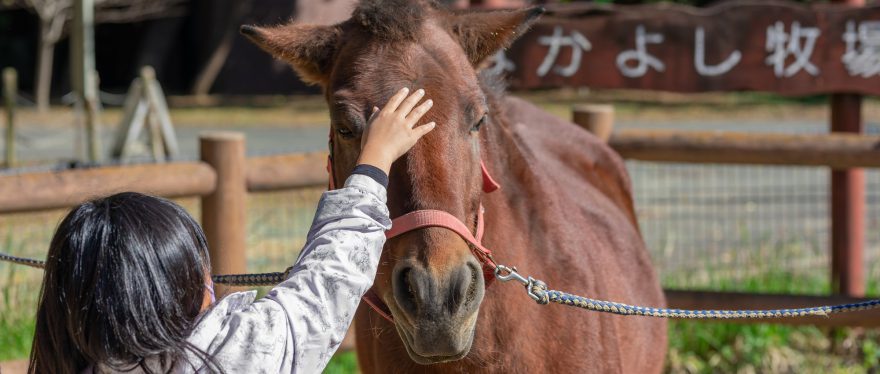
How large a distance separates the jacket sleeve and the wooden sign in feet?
11.1

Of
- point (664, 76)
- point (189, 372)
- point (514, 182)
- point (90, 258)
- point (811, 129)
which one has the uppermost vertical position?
point (811, 129)

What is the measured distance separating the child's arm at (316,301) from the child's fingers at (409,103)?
222 mm

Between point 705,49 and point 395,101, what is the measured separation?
355cm

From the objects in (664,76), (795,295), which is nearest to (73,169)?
(664,76)

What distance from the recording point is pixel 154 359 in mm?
1821

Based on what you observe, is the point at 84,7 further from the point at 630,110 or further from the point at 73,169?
the point at 630,110

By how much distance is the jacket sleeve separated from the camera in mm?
1847

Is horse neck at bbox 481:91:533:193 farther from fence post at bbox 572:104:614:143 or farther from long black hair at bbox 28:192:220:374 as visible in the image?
fence post at bbox 572:104:614:143

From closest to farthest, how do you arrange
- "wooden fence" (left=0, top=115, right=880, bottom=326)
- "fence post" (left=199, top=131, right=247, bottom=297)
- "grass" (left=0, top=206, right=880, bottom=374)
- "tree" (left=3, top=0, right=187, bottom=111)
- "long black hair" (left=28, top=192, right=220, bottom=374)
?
1. "long black hair" (left=28, top=192, right=220, bottom=374)
2. "wooden fence" (left=0, top=115, right=880, bottom=326)
3. "fence post" (left=199, top=131, right=247, bottom=297)
4. "grass" (left=0, top=206, right=880, bottom=374)
5. "tree" (left=3, top=0, right=187, bottom=111)

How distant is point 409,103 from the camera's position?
230 centimetres

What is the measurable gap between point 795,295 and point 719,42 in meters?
1.41

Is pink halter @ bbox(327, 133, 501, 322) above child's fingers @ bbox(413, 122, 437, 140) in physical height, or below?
below

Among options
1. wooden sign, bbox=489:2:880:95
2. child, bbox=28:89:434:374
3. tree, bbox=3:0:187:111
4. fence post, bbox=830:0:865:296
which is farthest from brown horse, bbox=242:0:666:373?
tree, bbox=3:0:187:111

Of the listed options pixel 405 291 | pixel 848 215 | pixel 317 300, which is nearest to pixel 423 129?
pixel 405 291
